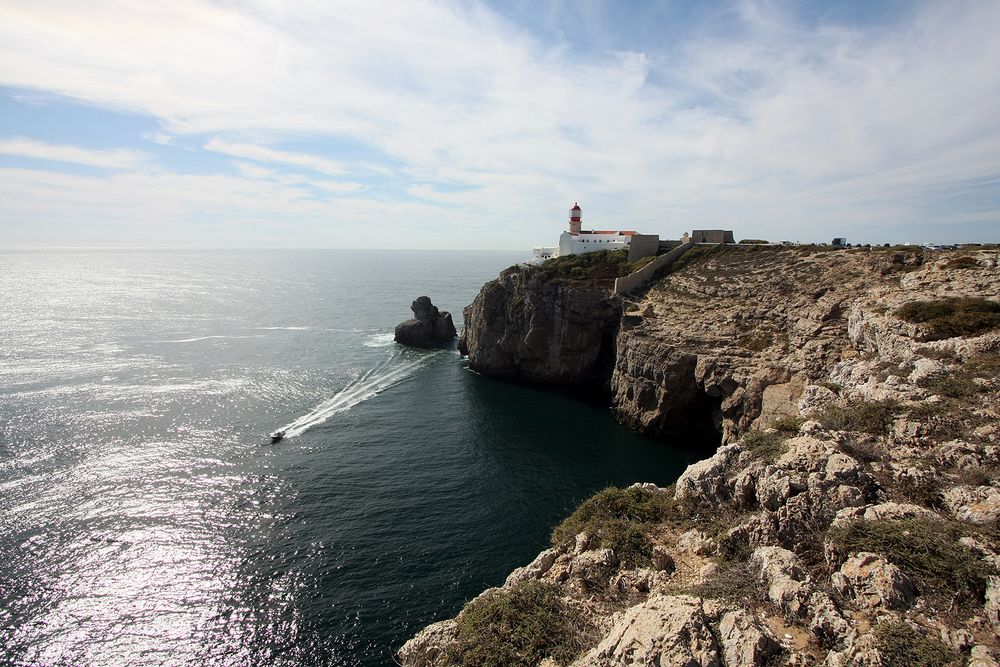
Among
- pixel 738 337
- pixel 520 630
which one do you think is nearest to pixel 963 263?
pixel 738 337

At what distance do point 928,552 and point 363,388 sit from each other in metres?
60.1

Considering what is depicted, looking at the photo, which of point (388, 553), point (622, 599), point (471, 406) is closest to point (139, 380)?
point (471, 406)

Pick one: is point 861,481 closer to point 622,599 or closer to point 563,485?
point 622,599

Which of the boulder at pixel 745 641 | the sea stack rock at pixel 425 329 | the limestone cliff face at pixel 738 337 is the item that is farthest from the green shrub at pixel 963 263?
the sea stack rock at pixel 425 329

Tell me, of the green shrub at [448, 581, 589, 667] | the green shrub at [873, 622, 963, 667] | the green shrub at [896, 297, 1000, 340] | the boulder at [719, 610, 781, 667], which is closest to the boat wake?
the green shrub at [448, 581, 589, 667]

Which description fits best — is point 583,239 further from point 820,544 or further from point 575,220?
point 820,544

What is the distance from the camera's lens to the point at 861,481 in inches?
691

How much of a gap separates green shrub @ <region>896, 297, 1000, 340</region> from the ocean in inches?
872

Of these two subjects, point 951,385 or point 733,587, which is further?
point 951,385

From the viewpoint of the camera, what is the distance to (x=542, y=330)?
72.9m

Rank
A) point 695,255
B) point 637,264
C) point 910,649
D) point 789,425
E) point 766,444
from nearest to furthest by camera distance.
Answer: point 910,649 < point 766,444 < point 789,425 < point 695,255 < point 637,264

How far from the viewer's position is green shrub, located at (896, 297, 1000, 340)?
30.1 m

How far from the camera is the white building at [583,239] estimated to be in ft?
282

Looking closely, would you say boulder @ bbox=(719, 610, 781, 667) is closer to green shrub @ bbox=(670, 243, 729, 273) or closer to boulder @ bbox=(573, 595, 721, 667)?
boulder @ bbox=(573, 595, 721, 667)
